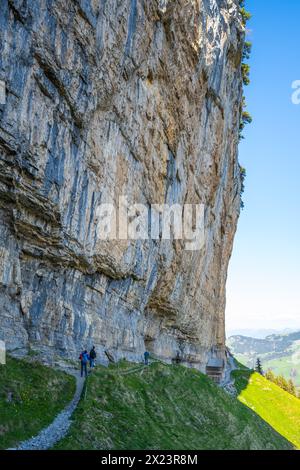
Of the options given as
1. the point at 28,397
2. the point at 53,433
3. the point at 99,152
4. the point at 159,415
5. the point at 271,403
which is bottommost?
the point at 271,403

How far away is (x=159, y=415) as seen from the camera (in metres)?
27.7

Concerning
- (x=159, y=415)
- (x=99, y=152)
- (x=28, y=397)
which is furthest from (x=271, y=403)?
(x=28, y=397)

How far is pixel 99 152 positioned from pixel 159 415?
20100 millimetres

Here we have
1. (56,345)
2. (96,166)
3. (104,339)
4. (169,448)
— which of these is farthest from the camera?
(104,339)

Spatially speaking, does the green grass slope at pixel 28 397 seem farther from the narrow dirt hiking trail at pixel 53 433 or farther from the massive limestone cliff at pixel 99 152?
the massive limestone cliff at pixel 99 152

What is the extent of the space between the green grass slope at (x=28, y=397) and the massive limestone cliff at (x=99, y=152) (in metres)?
2.87

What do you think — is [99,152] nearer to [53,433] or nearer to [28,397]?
[28,397]

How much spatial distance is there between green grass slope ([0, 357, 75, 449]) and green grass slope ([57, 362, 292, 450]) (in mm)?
1445

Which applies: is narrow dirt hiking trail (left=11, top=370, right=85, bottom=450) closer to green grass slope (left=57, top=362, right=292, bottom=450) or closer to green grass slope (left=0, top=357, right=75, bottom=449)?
green grass slope (left=0, top=357, right=75, bottom=449)

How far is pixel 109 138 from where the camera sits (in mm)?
34812

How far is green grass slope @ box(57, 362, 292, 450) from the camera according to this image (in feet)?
67.4

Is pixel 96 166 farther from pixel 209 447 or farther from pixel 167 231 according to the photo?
pixel 209 447
